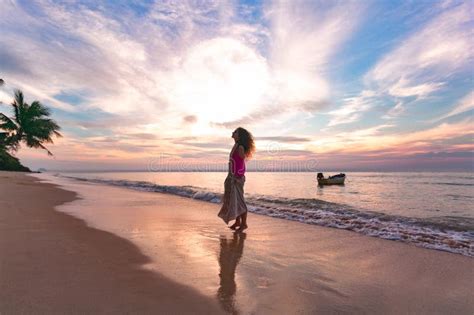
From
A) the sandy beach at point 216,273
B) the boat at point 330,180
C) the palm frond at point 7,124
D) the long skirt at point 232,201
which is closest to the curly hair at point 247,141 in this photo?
the long skirt at point 232,201

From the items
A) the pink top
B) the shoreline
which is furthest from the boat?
the shoreline

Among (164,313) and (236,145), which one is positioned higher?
(236,145)

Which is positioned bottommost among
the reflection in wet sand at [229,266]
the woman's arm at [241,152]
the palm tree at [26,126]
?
the reflection in wet sand at [229,266]

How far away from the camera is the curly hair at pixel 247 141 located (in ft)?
23.8

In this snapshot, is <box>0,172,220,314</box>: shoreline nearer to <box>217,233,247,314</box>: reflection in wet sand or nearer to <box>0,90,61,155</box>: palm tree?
<box>217,233,247,314</box>: reflection in wet sand

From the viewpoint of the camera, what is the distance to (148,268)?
3.85m

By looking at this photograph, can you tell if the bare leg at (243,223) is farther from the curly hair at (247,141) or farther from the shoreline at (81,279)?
the shoreline at (81,279)

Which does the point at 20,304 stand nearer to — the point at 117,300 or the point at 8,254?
the point at 117,300

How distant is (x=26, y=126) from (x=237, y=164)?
4004cm

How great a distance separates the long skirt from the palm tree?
39769mm

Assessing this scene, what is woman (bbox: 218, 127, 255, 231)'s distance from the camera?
6.90 metres

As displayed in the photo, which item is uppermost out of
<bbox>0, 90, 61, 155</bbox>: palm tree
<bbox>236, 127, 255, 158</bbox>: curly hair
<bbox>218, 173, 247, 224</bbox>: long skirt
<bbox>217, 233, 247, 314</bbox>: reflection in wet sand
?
<bbox>0, 90, 61, 155</bbox>: palm tree

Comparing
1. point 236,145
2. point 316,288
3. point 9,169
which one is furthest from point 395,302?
point 9,169

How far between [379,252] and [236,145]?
3.85 metres
